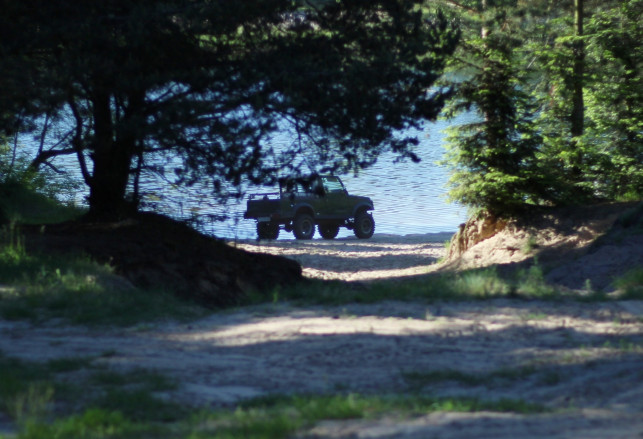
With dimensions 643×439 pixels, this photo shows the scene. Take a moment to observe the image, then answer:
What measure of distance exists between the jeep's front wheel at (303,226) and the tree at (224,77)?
13.3m

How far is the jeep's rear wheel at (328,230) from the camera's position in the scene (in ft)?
91.6

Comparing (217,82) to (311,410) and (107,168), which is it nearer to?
(107,168)

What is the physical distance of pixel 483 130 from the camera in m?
18.1

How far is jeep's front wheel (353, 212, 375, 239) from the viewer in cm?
2747

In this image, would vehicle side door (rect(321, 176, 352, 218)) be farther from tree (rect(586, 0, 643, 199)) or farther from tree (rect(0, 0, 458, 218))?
tree (rect(0, 0, 458, 218))

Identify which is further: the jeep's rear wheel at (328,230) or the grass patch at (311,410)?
the jeep's rear wheel at (328,230)

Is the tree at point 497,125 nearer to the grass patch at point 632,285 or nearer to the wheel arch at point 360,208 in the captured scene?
the grass patch at point 632,285

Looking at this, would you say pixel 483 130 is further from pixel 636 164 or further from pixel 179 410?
pixel 179 410

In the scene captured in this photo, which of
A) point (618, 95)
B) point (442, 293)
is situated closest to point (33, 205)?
point (442, 293)

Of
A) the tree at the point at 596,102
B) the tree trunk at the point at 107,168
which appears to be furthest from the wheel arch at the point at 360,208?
the tree trunk at the point at 107,168

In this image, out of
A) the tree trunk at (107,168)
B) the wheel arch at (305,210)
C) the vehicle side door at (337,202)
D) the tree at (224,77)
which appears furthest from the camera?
the vehicle side door at (337,202)

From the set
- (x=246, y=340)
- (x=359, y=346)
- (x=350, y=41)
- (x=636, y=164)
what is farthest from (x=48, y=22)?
(x=636, y=164)

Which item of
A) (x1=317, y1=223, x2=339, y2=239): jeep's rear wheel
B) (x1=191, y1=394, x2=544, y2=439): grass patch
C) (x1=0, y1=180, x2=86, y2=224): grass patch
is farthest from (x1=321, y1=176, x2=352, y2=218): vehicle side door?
Result: (x1=191, y1=394, x2=544, y2=439): grass patch

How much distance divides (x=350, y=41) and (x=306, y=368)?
23.9ft
